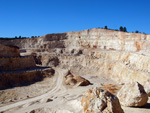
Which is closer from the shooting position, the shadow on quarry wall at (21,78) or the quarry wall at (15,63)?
the shadow on quarry wall at (21,78)

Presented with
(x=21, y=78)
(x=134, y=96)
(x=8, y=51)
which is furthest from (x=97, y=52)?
(x=134, y=96)

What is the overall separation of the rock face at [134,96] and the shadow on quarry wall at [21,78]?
23.3 meters

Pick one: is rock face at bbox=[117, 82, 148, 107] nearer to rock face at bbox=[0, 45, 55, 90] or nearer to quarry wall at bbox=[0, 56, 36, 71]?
rock face at bbox=[0, 45, 55, 90]

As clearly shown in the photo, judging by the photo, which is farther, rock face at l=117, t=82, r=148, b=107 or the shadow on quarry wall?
the shadow on quarry wall

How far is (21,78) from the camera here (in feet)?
105

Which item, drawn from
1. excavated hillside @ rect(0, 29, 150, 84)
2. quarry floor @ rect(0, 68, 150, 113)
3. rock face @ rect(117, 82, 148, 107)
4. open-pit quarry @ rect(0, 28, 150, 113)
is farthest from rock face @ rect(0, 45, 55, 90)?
rock face @ rect(117, 82, 148, 107)

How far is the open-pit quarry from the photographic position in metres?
10.9

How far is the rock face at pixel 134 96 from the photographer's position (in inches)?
420

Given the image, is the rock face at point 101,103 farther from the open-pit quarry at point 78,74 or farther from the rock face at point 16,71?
the rock face at point 16,71

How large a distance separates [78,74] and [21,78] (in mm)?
17475

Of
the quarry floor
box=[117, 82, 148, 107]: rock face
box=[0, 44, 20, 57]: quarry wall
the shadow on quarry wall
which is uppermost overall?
box=[0, 44, 20, 57]: quarry wall

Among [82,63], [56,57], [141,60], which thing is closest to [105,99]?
[141,60]

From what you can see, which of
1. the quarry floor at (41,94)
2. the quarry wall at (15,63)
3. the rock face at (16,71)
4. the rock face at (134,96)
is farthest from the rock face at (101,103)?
the quarry wall at (15,63)

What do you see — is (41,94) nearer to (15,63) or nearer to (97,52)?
(15,63)
